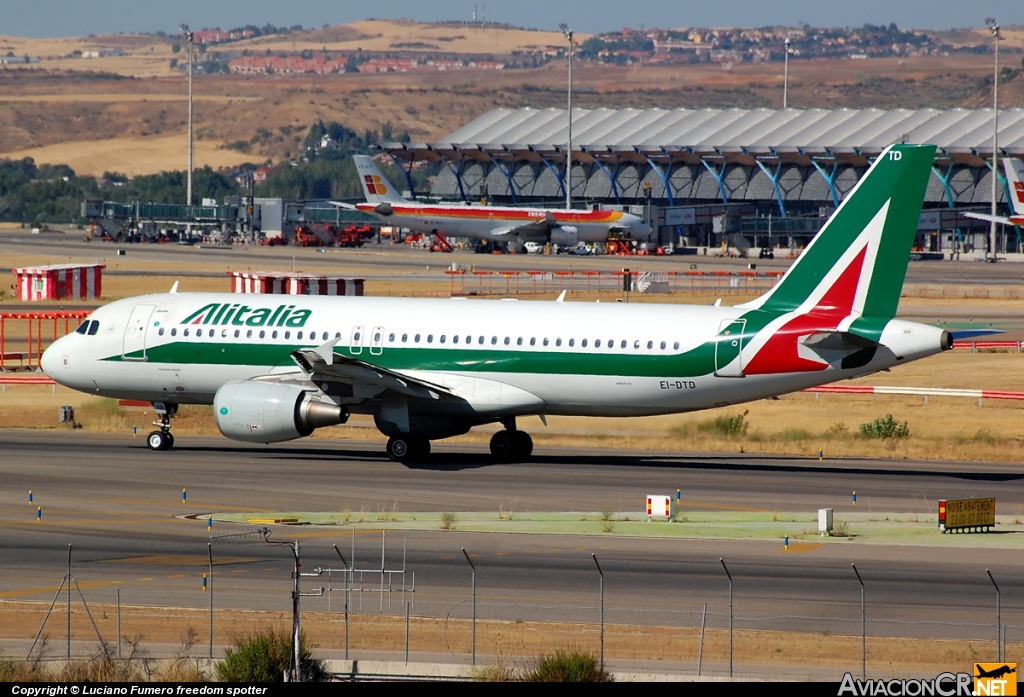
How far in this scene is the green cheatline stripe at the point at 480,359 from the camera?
3841cm

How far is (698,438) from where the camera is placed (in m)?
46.8

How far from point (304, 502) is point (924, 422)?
2437cm

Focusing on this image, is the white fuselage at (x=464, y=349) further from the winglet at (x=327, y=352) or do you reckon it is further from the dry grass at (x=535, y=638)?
the dry grass at (x=535, y=638)

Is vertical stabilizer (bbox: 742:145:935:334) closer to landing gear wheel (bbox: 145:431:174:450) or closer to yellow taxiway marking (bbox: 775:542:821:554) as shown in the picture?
yellow taxiway marking (bbox: 775:542:821:554)

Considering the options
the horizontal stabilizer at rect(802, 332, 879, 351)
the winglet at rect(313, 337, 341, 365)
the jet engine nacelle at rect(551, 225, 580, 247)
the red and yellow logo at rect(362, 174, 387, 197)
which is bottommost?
the winglet at rect(313, 337, 341, 365)

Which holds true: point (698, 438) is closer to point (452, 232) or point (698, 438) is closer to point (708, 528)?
point (708, 528)

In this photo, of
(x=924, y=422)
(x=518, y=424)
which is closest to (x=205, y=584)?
(x=518, y=424)

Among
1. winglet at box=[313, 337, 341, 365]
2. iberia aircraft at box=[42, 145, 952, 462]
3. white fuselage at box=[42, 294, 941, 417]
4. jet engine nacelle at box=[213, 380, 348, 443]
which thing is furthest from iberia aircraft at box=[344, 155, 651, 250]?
winglet at box=[313, 337, 341, 365]

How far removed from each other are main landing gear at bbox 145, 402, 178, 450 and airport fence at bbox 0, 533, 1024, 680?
14305 mm

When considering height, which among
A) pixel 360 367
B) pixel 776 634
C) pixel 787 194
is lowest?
pixel 776 634

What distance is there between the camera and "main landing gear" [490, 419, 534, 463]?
41062 millimetres

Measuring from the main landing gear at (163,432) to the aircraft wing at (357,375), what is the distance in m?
5.56

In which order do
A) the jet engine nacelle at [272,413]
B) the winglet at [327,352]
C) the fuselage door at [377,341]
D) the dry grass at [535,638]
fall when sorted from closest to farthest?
the dry grass at [535,638] < the winglet at [327,352] < the jet engine nacelle at [272,413] < the fuselage door at [377,341]

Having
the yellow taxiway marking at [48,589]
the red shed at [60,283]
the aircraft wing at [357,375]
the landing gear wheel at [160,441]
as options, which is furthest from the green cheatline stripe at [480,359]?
the red shed at [60,283]
